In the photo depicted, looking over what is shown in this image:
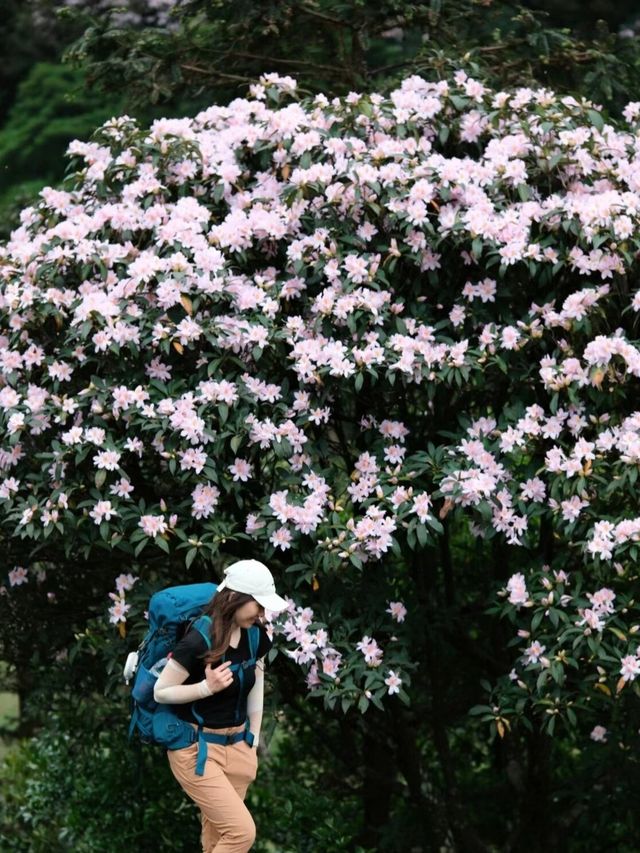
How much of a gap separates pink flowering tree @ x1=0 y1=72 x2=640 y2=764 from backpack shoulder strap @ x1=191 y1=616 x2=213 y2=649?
54cm

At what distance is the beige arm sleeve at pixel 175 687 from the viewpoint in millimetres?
3539

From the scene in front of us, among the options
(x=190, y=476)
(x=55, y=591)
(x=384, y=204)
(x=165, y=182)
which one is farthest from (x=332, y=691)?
(x=165, y=182)

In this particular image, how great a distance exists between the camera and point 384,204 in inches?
176

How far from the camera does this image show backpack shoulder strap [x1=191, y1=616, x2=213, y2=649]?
11.6 feet

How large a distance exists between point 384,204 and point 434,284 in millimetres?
339

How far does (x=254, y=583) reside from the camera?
11.5 feet

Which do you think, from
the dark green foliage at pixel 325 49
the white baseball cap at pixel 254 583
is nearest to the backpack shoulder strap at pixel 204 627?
the white baseball cap at pixel 254 583

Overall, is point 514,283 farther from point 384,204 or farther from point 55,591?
point 55,591

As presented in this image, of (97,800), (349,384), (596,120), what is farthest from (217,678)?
(596,120)

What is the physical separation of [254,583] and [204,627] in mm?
207

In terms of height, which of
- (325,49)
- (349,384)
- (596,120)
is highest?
(596,120)

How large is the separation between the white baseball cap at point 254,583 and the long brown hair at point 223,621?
0.09 ft

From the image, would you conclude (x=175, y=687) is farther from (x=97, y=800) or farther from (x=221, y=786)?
(x=97, y=800)

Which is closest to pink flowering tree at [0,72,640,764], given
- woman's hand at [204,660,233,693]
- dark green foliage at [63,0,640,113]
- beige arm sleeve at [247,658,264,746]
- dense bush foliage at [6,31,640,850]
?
dense bush foliage at [6,31,640,850]
